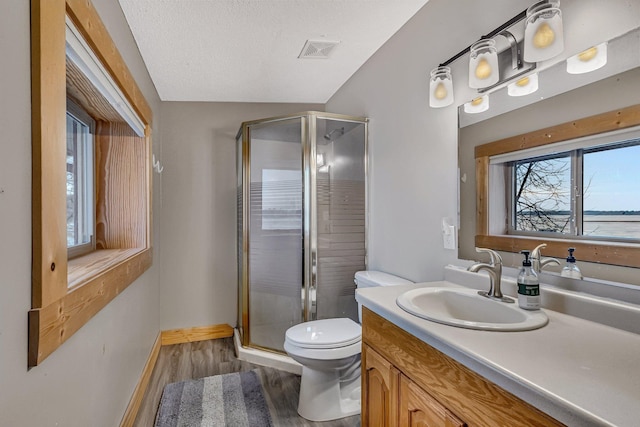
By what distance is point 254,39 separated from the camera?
6.93 ft

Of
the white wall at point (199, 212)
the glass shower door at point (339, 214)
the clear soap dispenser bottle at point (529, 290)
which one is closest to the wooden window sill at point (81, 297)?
the white wall at point (199, 212)

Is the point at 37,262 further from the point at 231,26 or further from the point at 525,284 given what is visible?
the point at 231,26

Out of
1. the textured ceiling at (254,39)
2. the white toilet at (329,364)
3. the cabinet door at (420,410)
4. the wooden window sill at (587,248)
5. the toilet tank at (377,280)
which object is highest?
the textured ceiling at (254,39)

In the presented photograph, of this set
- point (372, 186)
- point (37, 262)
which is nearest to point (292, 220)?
point (372, 186)

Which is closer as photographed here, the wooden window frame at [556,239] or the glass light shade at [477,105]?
the wooden window frame at [556,239]

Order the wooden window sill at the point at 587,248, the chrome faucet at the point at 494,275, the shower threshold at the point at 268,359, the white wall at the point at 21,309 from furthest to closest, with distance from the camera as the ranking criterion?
the shower threshold at the point at 268,359 < the chrome faucet at the point at 494,275 < the wooden window sill at the point at 587,248 < the white wall at the point at 21,309

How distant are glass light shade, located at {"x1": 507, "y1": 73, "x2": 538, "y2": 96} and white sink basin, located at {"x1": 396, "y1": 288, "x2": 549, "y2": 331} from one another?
31.4 inches

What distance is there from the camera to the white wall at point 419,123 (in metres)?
1.45

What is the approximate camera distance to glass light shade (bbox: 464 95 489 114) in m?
1.50

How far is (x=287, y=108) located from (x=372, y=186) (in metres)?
1.39

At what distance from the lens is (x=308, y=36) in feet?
6.86

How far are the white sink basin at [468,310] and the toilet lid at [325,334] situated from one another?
2.16ft

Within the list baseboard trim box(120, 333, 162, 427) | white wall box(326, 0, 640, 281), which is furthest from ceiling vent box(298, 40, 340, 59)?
baseboard trim box(120, 333, 162, 427)

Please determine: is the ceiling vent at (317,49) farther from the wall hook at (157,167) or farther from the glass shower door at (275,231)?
the wall hook at (157,167)
